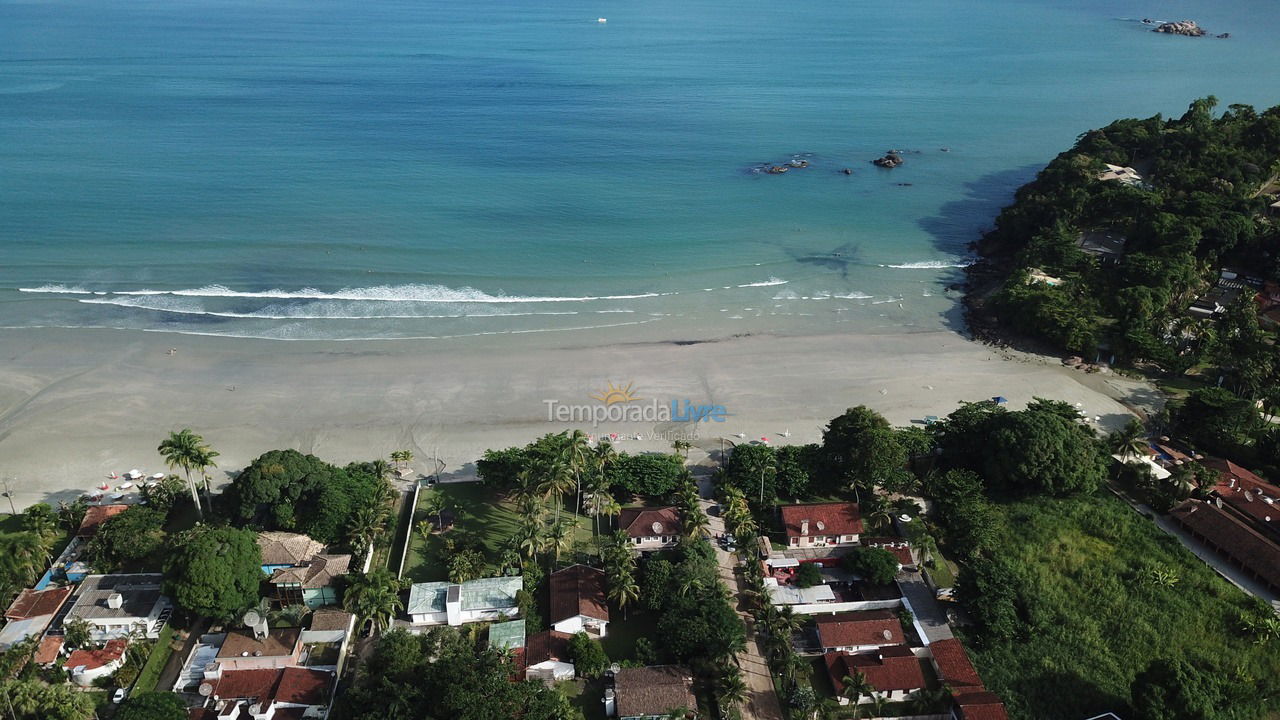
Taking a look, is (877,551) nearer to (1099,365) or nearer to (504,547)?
(504,547)

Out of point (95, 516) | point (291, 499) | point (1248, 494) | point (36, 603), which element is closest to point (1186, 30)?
point (1248, 494)

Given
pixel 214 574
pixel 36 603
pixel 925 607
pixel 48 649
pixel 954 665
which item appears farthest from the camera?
pixel 925 607

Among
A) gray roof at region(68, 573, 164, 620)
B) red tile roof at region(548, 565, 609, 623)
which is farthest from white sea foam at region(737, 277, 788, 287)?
gray roof at region(68, 573, 164, 620)

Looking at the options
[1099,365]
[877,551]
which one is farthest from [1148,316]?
[877,551]

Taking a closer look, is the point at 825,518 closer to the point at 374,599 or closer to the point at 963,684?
the point at 963,684

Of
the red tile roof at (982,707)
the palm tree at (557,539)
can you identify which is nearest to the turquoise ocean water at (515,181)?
the palm tree at (557,539)

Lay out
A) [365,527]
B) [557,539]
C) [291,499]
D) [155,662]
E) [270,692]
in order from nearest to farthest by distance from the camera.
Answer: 1. [270,692]
2. [155,662]
3. [557,539]
4. [365,527]
5. [291,499]
